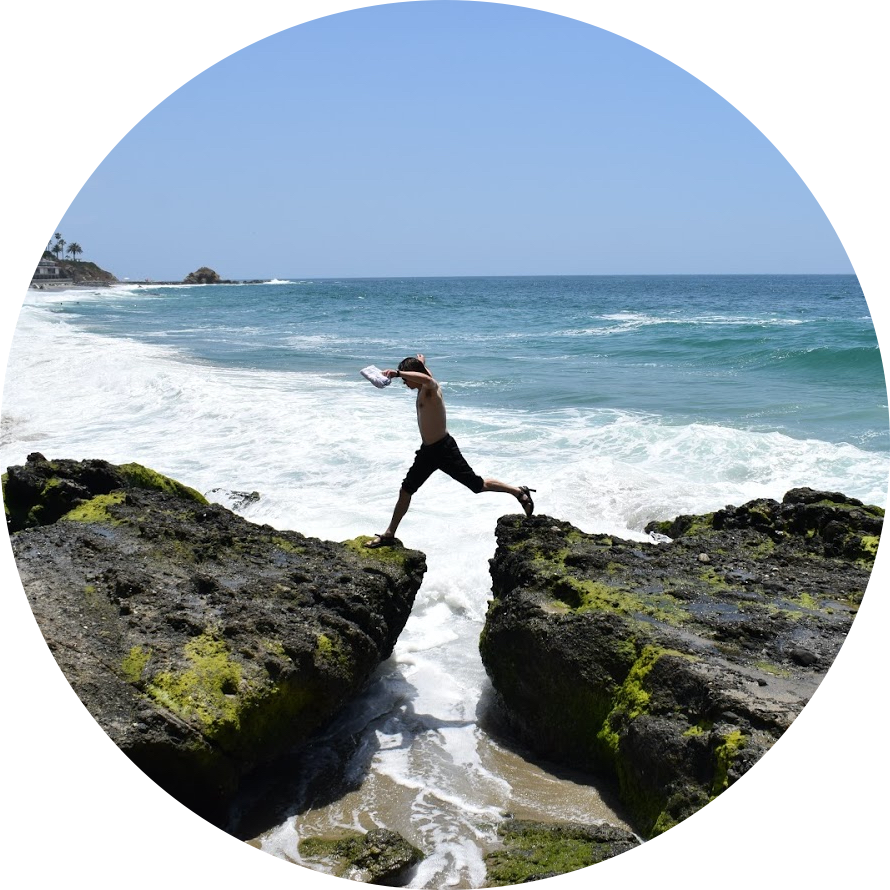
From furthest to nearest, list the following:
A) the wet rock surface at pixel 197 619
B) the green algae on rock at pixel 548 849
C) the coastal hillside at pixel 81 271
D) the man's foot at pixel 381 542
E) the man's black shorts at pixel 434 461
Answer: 1. the coastal hillside at pixel 81 271
2. the man's black shorts at pixel 434 461
3. the man's foot at pixel 381 542
4. the wet rock surface at pixel 197 619
5. the green algae on rock at pixel 548 849

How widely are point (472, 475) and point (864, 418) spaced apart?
13330mm

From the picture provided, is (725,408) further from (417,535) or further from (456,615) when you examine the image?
(456,615)

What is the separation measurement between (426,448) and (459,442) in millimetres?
7773

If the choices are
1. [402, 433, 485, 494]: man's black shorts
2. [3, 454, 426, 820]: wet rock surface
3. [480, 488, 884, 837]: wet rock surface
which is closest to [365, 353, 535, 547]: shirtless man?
[402, 433, 485, 494]: man's black shorts

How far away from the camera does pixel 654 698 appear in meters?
4.78

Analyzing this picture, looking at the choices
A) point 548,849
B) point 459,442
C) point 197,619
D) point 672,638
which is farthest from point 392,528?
point 459,442

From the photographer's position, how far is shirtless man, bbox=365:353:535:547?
7.03 meters

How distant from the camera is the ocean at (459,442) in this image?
5.07 meters

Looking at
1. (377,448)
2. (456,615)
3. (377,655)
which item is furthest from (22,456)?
(377,655)

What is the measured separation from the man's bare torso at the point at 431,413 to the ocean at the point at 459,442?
173 centimetres

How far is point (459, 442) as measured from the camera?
15.1 metres

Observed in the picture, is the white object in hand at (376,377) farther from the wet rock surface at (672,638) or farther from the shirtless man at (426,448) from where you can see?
the wet rock surface at (672,638)

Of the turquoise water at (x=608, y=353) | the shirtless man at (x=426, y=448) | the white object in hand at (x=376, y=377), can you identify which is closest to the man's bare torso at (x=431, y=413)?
the shirtless man at (x=426, y=448)

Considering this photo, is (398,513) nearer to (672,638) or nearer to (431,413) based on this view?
(431,413)
